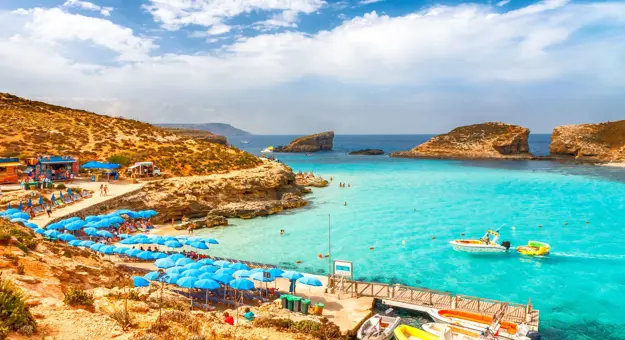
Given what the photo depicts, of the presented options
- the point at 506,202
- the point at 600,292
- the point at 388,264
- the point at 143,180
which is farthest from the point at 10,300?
the point at 506,202

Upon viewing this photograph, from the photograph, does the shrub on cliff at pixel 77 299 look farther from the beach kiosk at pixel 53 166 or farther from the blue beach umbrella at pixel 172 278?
the beach kiosk at pixel 53 166

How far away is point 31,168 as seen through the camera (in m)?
40.5

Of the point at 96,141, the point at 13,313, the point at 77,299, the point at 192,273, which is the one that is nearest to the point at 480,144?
the point at 96,141

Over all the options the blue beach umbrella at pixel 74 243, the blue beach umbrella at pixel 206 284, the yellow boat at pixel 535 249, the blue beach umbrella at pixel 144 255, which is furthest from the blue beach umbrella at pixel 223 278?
the yellow boat at pixel 535 249

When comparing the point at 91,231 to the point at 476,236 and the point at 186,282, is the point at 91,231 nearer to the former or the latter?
the point at 186,282

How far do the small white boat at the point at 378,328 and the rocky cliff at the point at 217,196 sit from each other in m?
25.8

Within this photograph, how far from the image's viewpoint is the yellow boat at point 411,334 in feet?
53.7

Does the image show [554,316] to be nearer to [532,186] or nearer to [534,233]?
[534,233]

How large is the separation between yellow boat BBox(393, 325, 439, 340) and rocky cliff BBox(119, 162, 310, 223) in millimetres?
26819

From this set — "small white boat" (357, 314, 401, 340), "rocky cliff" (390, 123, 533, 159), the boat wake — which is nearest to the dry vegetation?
"small white boat" (357, 314, 401, 340)

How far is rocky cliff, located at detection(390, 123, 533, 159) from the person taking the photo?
431 ft

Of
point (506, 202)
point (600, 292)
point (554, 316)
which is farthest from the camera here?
point (506, 202)

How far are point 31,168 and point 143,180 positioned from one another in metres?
10.9

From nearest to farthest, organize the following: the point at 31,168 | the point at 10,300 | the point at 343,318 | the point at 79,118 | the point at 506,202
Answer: the point at 10,300, the point at 343,318, the point at 31,168, the point at 506,202, the point at 79,118
